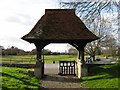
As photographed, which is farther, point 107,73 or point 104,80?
point 107,73

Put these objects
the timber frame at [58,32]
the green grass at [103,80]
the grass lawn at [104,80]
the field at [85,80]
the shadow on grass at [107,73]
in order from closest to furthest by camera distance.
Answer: the field at [85,80] < the grass lawn at [104,80] < the green grass at [103,80] < the shadow on grass at [107,73] < the timber frame at [58,32]

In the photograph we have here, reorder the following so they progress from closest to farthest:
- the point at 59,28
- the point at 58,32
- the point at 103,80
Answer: the point at 103,80 < the point at 58,32 < the point at 59,28

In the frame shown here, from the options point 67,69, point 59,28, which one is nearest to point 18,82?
point 59,28

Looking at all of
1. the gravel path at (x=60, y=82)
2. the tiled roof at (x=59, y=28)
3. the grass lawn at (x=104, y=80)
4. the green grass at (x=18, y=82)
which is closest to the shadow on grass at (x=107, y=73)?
the grass lawn at (x=104, y=80)

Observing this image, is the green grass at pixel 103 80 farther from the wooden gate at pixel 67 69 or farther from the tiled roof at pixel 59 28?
the wooden gate at pixel 67 69

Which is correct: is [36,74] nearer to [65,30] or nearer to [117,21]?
[65,30]

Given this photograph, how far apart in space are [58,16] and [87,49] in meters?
33.3

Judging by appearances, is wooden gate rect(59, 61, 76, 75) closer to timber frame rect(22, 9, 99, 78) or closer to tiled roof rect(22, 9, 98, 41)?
timber frame rect(22, 9, 99, 78)

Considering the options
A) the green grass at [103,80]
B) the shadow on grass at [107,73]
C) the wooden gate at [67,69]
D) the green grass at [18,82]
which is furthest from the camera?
the wooden gate at [67,69]

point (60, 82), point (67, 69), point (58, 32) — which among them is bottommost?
point (60, 82)

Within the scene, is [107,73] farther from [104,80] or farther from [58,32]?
[58,32]

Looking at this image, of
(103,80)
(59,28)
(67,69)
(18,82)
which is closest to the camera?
(18,82)

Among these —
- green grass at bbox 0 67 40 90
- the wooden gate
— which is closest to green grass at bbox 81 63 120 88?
green grass at bbox 0 67 40 90

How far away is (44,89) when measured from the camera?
18219 millimetres
